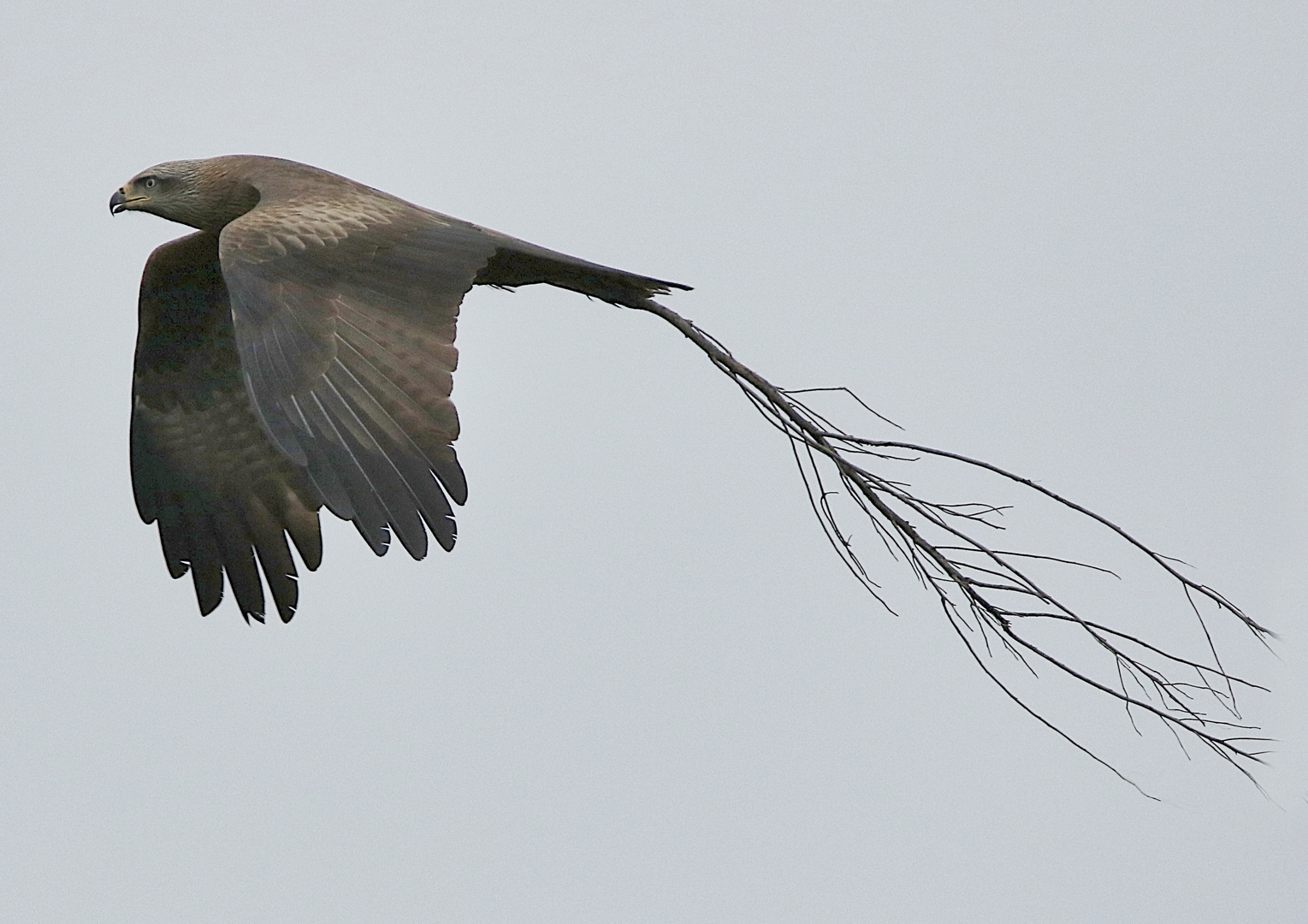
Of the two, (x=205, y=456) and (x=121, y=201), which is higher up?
(x=121, y=201)

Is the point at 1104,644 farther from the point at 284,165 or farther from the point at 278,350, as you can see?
the point at 284,165

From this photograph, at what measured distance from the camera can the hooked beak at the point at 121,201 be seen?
21.5 ft

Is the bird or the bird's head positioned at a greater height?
the bird's head

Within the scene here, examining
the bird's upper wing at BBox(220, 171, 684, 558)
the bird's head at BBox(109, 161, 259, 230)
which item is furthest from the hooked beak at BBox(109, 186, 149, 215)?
the bird's upper wing at BBox(220, 171, 684, 558)

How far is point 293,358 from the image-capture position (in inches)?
200

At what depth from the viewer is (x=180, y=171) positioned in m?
6.47

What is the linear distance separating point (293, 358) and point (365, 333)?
0.23m

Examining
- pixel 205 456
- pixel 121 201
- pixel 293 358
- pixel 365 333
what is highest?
pixel 121 201

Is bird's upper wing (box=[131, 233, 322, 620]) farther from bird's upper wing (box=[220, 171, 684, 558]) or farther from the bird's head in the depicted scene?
bird's upper wing (box=[220, 171, 684, 558])

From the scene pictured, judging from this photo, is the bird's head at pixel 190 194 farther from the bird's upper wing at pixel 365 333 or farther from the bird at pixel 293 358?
the bird's upper wing at pixel 365 333

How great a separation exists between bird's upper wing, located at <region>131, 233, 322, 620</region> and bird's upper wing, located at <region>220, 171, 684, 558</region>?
47.4 inches

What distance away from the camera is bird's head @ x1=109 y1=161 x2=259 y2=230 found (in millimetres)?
6367

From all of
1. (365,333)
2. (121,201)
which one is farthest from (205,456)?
(365,333)

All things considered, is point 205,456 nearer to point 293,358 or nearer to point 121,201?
point 121,201
